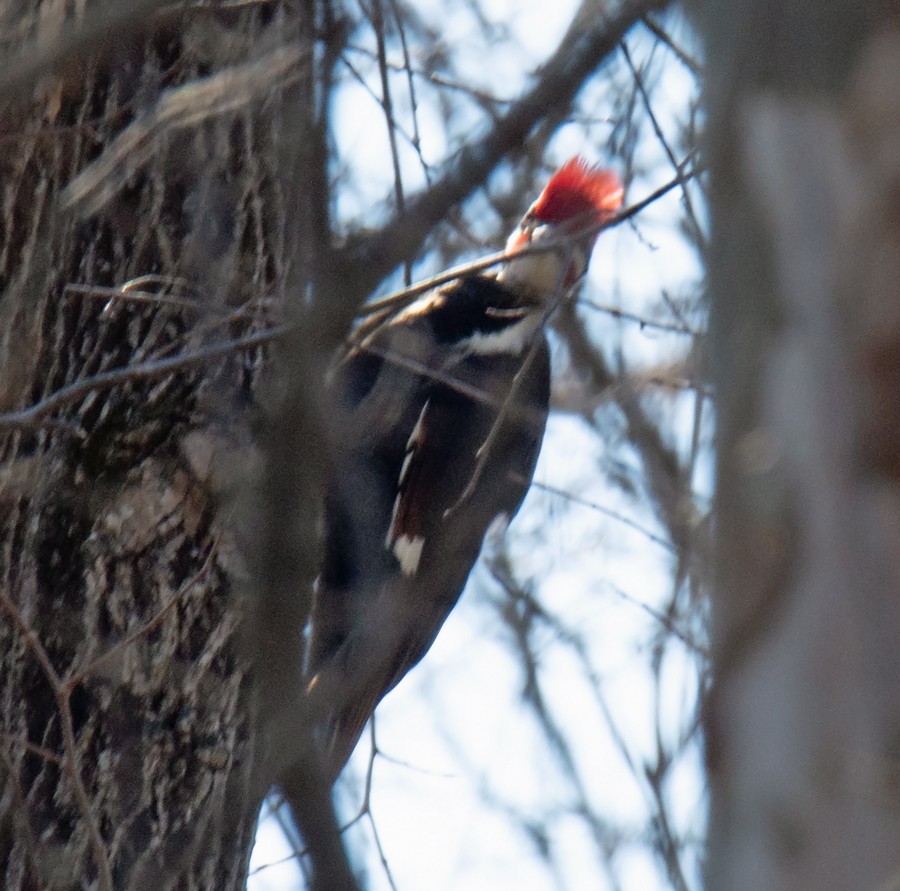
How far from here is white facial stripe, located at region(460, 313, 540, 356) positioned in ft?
8.98

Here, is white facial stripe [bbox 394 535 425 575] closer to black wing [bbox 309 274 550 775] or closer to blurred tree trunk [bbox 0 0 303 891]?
black wing [bbox 309 274 550 775]

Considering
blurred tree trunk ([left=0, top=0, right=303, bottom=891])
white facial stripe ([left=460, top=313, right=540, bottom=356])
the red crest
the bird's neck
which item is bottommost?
blurred tree trunk ([left=0, top=0, right=303, bottom=891])

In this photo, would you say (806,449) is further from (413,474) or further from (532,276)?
(532,276)

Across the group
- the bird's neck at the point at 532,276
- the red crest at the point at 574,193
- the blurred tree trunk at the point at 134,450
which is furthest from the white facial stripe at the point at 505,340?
the blurred tree trunk at the point at 134,450

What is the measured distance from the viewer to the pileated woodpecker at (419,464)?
2428 mm

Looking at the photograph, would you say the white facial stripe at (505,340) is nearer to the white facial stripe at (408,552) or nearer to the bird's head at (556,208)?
the bird's head at (556,208)

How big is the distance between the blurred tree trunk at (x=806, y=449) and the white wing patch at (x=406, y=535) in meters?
1.82

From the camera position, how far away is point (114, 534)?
1951 millimetres

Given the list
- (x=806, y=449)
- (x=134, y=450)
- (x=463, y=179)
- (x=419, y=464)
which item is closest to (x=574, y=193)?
(x=419, y=464)

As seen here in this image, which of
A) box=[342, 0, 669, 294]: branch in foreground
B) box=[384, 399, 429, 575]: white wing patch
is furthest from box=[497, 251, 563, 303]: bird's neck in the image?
box=[342, 0, 669, 294]: branch in foreground

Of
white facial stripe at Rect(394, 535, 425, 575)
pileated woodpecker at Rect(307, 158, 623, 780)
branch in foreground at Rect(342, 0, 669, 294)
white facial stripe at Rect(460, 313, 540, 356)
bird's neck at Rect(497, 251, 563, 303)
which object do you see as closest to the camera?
branch in foreground at Rect(342, 0, 669, 294)

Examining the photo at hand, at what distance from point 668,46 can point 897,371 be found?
5.16 feet

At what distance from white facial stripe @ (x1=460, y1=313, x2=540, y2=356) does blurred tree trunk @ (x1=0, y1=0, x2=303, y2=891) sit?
0.67 metres

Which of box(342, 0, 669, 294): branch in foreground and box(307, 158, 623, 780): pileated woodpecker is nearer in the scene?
box(342, 0, 669, 294): branch in foreground
